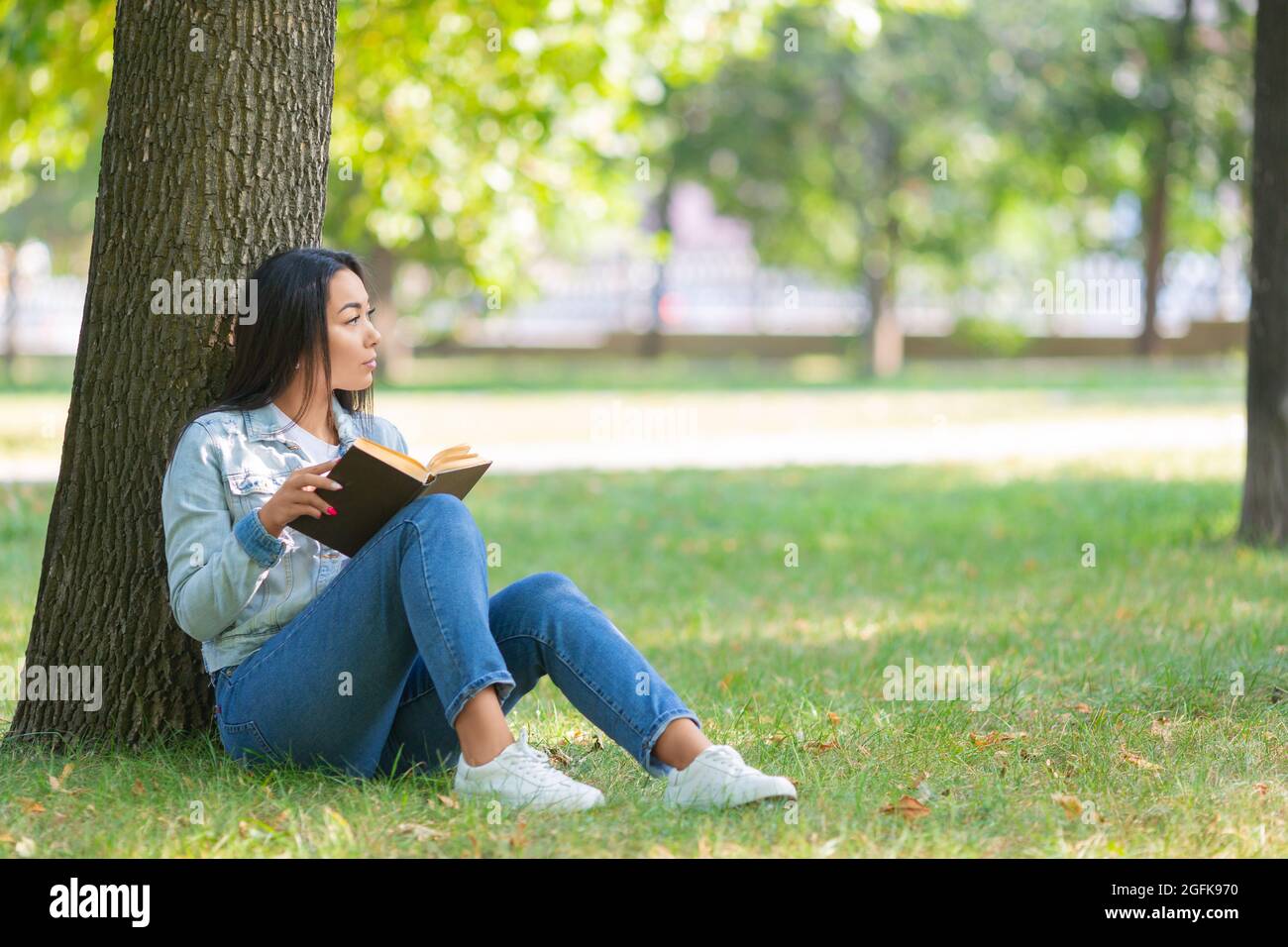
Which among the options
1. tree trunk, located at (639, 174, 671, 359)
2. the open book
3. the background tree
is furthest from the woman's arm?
tree trunk, located at (639, 174, 671, 359)

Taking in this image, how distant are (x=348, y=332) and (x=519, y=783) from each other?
1.25 meters

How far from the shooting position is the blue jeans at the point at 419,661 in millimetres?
Answer: 3635

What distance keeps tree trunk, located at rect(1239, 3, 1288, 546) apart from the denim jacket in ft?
19.0

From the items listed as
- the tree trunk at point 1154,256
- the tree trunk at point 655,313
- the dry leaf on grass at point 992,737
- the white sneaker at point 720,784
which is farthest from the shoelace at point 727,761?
the tree trunk at point 655,313

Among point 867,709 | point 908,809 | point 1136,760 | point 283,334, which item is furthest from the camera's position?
point 867,709

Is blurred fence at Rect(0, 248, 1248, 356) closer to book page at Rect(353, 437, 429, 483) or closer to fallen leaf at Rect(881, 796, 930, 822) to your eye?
fallen leaf at Rect(881, 796, 930, 822)

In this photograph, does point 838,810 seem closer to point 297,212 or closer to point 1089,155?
point 297,212

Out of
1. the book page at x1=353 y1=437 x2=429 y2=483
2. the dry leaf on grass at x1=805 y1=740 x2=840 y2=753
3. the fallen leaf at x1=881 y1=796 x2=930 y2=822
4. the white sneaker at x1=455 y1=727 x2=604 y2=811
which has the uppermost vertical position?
the book page at x1=353 y1=437 x2=429 y2=483

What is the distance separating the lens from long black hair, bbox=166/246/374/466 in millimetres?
4027

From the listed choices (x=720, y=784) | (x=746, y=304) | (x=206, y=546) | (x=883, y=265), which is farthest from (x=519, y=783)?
(x=746, y=304)

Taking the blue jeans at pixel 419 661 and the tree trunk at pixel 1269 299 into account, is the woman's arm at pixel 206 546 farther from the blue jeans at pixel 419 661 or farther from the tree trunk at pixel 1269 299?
the tree trunk at pixel 1269 299

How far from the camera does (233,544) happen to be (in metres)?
3.64

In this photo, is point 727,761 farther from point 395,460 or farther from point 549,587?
point 395,460
